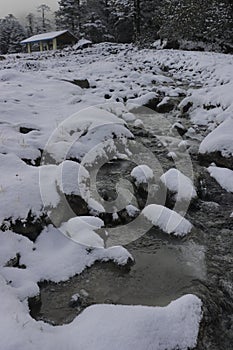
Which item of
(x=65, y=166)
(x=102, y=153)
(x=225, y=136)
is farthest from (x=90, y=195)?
(x=225, y=136)

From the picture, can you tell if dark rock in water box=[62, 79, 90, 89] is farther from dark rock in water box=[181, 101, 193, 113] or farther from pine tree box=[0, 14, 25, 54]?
pine tree box=[0, 14, 25, 54]

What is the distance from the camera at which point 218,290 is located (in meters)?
3.10

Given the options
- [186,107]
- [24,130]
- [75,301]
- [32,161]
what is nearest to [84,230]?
[75,301]

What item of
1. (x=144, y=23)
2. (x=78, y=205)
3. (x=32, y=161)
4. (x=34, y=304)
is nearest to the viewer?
(x=34, y=304)

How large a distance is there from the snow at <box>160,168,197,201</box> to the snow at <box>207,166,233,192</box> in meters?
0.59

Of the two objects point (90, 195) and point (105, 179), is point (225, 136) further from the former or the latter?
point (90, 195)

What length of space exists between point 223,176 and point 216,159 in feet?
1.89

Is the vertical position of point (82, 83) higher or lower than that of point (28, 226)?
higher

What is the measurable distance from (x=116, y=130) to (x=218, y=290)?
4.18 metres

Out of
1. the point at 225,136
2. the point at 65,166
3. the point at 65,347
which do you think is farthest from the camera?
the point at 225,136

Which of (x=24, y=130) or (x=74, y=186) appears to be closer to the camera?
(x=74, y=186)

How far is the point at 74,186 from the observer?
169 inches

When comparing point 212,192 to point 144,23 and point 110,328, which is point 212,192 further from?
point 144,23

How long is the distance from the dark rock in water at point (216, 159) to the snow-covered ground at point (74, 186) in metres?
0.06
